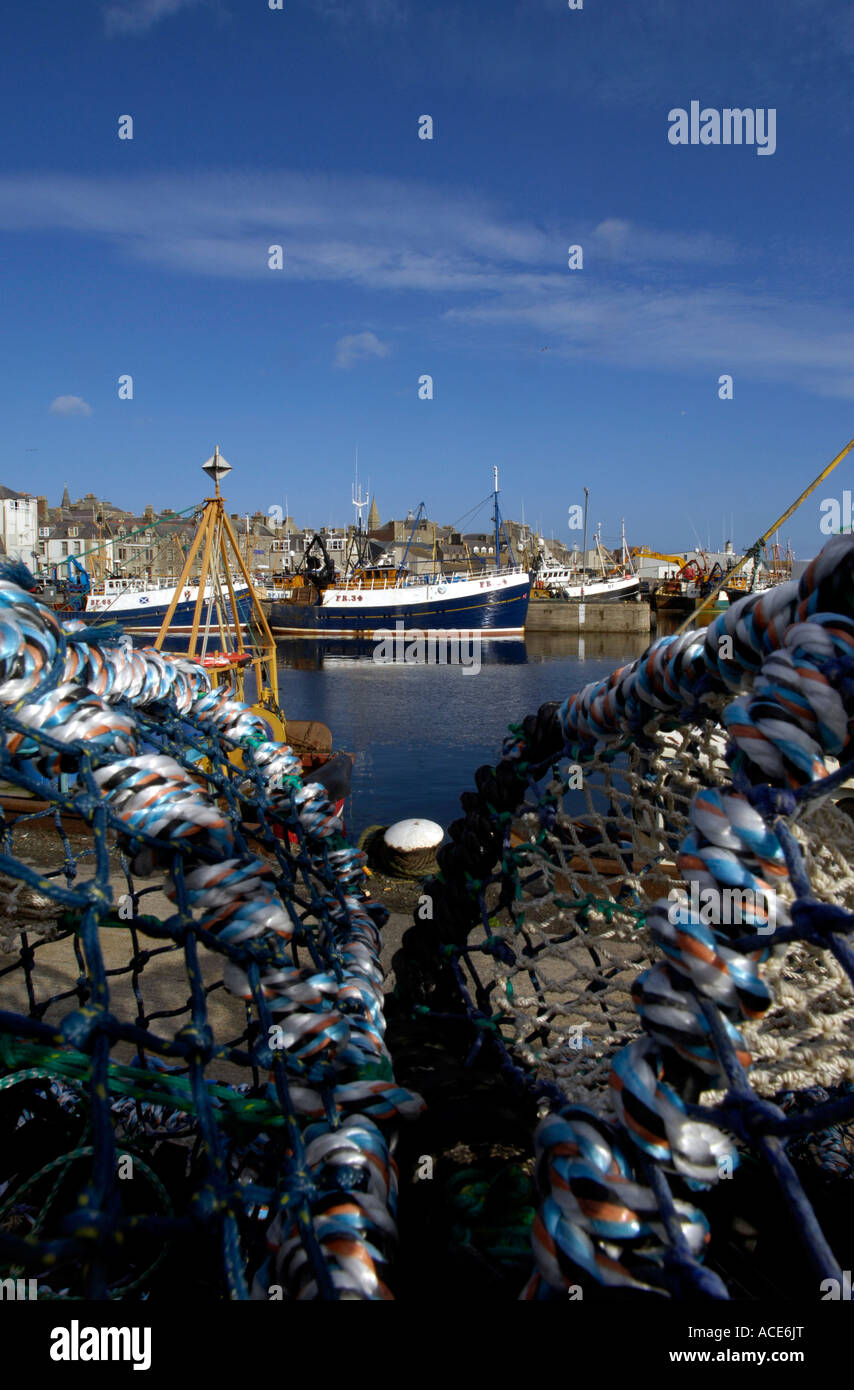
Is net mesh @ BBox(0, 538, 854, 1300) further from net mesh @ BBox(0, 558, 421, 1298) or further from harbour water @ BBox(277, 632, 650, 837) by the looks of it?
harbour water @ BBox(277, 632, 650, 837)

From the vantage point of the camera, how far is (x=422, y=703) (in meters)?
25.5

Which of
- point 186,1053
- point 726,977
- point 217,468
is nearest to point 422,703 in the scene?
point 217,468

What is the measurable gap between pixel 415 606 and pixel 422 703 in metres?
18.0

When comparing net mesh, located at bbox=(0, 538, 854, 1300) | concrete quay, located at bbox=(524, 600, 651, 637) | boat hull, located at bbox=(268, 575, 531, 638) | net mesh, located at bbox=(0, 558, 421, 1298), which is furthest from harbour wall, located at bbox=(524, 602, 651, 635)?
net mesh, located at bbox=(0, 558, 421, 1298)

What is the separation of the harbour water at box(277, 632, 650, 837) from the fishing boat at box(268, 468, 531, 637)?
1.42 metres

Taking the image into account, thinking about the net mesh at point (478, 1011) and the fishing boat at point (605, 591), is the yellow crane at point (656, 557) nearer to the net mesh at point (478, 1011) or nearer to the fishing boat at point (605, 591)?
the fishing boat at point (605, 591)

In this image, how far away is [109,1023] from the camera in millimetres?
922

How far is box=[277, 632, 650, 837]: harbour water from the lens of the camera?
15391mm

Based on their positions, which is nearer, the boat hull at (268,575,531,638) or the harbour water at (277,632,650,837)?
the harbour water at (277,632,650,837)

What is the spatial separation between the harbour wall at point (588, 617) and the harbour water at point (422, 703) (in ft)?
5.30

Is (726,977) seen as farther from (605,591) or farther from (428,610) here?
(605,591)

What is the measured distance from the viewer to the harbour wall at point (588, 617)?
152 ft
